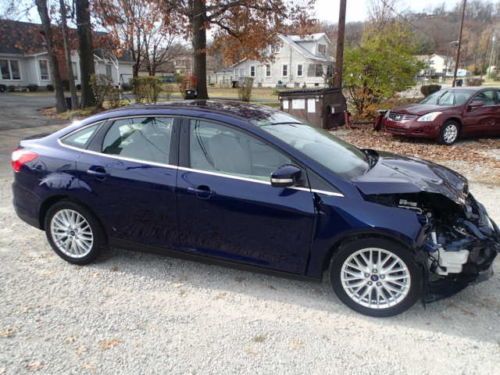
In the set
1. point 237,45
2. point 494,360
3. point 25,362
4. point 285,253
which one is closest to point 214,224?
point 285,253

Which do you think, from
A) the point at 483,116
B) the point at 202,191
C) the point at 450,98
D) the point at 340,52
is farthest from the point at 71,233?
the point at 340,52

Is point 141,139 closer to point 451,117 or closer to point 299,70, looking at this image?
point 451,117

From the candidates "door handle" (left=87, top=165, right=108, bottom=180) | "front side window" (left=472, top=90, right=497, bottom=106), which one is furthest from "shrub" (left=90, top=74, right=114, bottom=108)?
"door handle" (left=87, top=165, right=108, bottom=180)

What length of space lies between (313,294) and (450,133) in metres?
8.60

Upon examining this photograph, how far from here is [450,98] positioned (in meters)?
11.0

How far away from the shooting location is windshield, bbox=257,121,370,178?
333 centimetres

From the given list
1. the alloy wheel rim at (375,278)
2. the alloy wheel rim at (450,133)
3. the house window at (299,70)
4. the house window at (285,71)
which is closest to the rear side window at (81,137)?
the alloy wheel rim at (375,278)

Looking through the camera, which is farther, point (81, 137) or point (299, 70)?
point (299, 70)

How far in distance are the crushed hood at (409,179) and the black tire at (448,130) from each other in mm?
7050

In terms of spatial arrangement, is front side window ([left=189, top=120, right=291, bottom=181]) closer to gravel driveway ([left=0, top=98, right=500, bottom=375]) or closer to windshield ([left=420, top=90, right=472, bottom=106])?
gravel driveway ([left=0, top=98, right=500, bottom=375])

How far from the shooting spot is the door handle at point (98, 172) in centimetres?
365

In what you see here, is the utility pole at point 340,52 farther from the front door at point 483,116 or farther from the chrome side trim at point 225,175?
the chrome side trim at point 225,175

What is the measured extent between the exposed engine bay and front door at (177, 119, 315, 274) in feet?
2.11

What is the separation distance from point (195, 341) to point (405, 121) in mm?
9209
